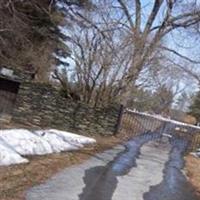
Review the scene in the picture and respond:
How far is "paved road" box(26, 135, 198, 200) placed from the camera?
742 cm

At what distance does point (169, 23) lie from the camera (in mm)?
24094

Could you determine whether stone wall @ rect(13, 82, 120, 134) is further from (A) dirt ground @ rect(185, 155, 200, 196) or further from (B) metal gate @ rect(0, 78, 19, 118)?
(A) dirt ground @ rect(185, 155, 200, 196)

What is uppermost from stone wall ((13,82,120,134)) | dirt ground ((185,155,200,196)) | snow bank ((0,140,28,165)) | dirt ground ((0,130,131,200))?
stone wall ((13,82,120,134))

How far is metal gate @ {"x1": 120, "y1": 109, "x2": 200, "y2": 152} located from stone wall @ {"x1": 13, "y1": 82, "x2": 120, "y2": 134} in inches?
116

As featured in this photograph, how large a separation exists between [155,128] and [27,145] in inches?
615

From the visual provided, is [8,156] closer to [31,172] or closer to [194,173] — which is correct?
[31,172]

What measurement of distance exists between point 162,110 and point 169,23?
34.6 meters

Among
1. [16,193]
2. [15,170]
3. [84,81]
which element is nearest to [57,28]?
[84,81]

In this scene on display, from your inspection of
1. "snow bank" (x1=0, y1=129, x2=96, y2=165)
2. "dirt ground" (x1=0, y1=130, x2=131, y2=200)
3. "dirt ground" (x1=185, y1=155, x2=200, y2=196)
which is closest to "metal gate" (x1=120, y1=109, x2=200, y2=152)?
"dirt ground" (x1=185, y1=155, x2=200, y2=196)

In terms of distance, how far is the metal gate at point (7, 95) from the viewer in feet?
51.1

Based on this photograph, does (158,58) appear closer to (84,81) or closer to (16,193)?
(84,81)

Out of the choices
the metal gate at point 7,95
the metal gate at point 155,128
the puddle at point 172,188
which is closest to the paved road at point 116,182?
the puddle at point 172,188

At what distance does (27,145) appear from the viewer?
33.6ft

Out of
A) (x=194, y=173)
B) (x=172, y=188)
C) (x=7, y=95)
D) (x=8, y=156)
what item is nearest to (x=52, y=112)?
(x=7, y=95)
